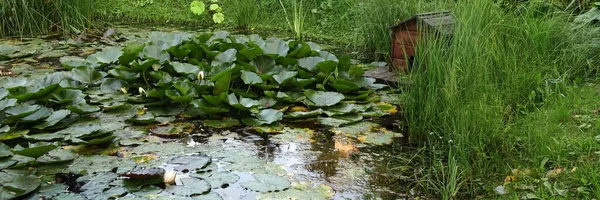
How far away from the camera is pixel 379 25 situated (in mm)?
4609

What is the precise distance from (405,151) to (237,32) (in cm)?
377

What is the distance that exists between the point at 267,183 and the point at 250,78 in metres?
1.21

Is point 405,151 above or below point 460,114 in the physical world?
below

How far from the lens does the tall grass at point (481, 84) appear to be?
251cm

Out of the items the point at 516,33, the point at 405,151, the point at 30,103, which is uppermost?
the point at 516,33

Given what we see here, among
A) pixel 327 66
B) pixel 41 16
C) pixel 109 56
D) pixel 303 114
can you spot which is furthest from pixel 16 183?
pixel 41 16

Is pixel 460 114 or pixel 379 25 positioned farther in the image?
pixel 379 25

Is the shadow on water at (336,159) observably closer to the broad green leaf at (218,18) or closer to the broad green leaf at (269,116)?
the broad green leaf at (269,116)

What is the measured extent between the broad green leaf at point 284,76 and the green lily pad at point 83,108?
1.10 metres

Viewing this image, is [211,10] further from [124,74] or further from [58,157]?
[58,157]

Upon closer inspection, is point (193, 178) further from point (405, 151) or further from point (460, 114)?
point (460, 114)

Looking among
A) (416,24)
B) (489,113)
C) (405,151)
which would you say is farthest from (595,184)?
(416,24)

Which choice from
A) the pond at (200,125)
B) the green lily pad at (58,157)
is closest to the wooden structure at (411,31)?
the pond at (200,125)

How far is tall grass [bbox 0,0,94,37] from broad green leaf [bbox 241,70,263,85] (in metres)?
2.59
